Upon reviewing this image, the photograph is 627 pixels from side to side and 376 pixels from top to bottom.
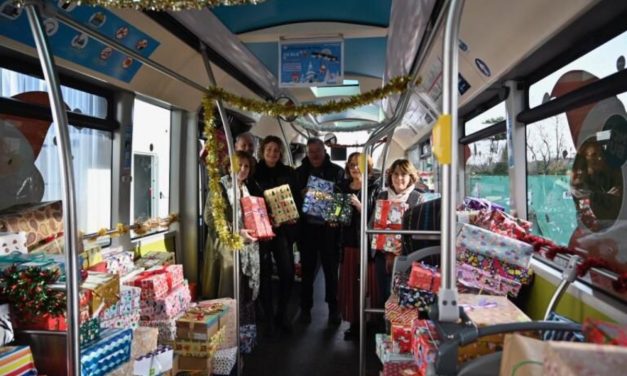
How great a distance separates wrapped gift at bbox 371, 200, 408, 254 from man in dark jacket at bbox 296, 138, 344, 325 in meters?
0.82

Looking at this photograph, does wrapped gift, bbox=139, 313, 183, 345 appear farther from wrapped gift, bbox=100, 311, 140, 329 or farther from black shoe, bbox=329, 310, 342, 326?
black shoe, bbox=329, 310, 342, 326

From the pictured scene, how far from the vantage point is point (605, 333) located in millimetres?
982

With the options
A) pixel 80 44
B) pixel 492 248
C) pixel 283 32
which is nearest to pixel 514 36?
pixel 492 248

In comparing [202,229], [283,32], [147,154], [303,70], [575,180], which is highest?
[283,32]

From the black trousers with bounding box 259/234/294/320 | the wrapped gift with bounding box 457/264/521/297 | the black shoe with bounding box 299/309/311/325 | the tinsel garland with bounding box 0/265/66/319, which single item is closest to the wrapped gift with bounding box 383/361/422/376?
the wrapped gift with bounding box 457/264/521/297

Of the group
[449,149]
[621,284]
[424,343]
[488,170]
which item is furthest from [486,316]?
[488,170]

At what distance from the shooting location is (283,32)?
3.72 m

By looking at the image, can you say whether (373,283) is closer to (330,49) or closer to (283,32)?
(330,49)

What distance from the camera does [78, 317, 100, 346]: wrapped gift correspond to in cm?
181

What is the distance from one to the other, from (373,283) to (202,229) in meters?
2.13

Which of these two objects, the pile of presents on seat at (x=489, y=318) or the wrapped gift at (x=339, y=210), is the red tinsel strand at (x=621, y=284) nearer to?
the pile of presents on seat at (x=489, y=318)

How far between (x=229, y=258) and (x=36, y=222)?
63.9 inches

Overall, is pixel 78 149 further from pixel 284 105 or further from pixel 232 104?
pixel 284 105

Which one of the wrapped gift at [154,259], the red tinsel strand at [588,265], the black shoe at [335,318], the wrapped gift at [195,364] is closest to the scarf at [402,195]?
the black shoe at [335,318]
